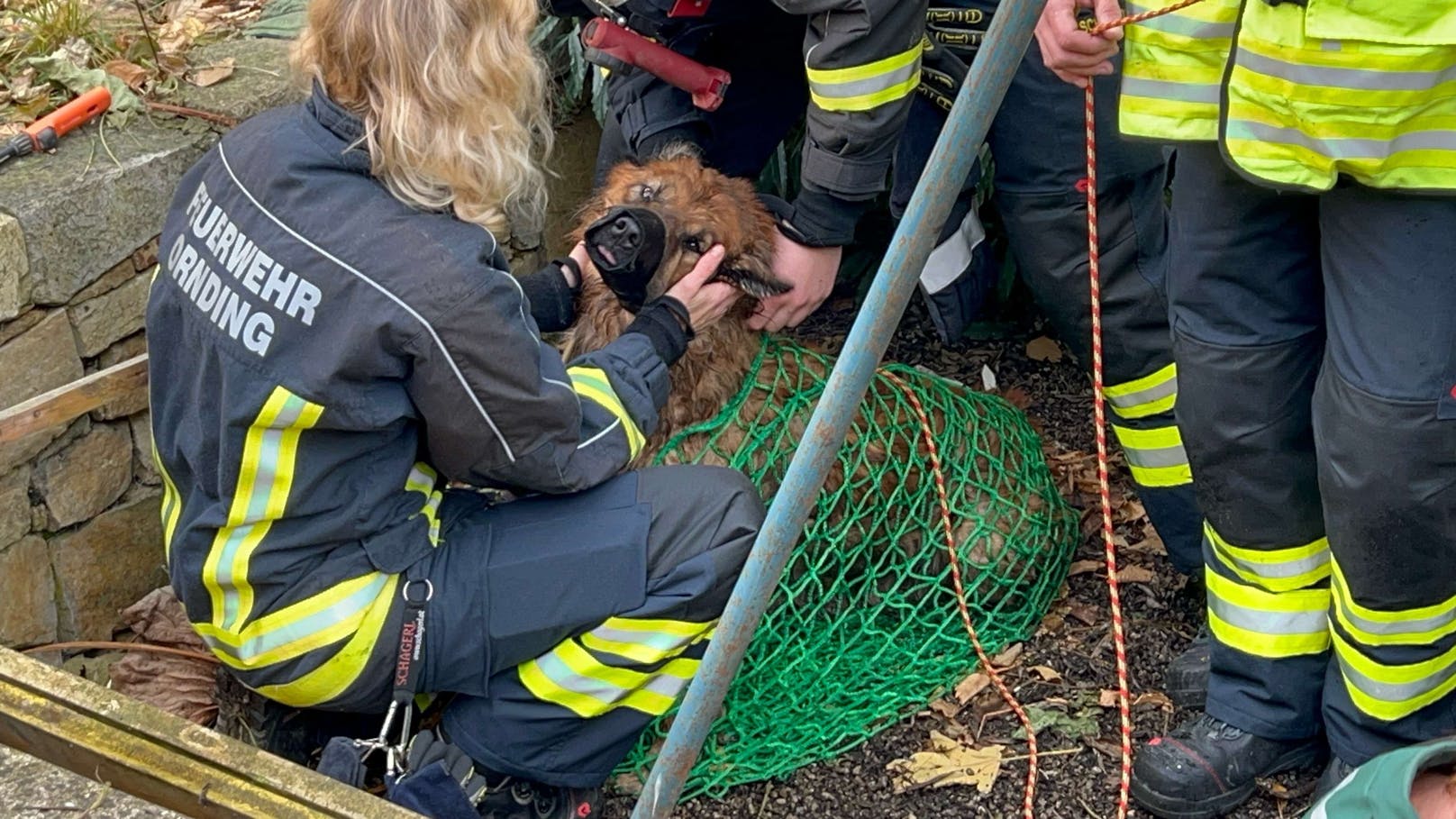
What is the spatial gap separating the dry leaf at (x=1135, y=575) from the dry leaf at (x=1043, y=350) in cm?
118

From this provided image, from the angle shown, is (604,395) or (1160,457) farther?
(1160,457)

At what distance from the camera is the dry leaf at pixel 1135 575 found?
421cm

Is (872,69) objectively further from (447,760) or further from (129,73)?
(129,73)

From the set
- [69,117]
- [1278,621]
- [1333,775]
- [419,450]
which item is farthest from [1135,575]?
[69,117]

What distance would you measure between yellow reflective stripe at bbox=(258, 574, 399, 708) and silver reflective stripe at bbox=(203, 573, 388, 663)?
0.08 ft

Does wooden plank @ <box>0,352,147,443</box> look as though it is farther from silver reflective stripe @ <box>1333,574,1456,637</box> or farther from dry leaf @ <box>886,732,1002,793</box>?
silver reflective stripe @ <box>1333,574,1456,637</box>

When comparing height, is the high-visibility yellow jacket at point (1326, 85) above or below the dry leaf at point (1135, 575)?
above

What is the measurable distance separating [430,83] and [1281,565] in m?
2.02

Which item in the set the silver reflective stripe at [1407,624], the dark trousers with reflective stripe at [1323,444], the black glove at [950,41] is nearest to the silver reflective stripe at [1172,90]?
the dark trousers with reflective stripe at [1323,444]

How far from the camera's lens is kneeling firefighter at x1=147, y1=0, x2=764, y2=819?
9.40 ft

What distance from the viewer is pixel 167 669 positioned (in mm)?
3613

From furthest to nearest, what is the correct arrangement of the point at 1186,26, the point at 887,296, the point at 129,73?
the point at 129,73, the point at 1186,26, the point at 887,296

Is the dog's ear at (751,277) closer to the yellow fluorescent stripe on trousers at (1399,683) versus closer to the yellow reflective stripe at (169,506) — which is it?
the yellow reflective stripe at (169,506)

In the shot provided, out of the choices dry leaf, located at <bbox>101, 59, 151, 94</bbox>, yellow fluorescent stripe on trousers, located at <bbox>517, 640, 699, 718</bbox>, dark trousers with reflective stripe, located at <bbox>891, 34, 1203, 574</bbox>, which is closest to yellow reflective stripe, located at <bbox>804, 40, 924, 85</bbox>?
dark trousers with reflective stripe, located at <bbox>891, 34, 1203, 574</bbox>
